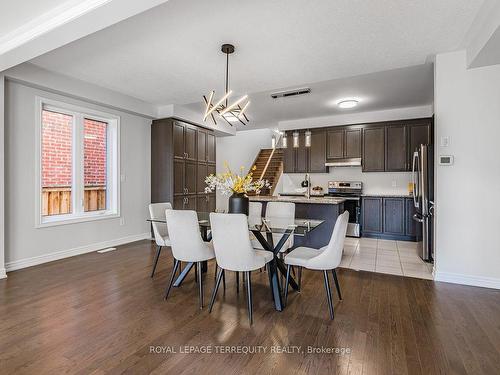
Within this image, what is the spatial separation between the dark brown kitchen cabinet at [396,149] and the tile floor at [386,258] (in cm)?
154

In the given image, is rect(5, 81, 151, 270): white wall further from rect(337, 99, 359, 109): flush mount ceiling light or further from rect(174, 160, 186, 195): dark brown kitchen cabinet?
rect(337, 99, 359, 109): flush mount ceiling light

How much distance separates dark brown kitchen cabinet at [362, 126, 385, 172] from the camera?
19.6ft

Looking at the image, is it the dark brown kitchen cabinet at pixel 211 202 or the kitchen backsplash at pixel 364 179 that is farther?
the dark brown kitchen cabinet at pixel 211 202

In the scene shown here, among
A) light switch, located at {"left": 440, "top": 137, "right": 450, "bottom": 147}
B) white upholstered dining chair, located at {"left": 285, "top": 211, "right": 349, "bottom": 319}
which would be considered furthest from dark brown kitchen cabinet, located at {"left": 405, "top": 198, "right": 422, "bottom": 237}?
white upholstered dining chair, located at {"left": 285, "top": 211, "right": 349, "bottom": 319}

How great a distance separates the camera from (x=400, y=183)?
19.9ft

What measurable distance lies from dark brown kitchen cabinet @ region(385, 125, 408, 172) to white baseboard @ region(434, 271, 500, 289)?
2988 millimetres

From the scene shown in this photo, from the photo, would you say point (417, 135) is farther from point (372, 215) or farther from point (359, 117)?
point (372, 215)

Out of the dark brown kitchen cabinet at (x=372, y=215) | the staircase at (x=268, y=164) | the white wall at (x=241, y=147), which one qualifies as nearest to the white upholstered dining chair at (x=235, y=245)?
the dark brown kitchen cabinet at (x=372, y=215)

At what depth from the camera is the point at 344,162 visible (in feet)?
20.6

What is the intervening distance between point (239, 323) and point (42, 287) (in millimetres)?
2291

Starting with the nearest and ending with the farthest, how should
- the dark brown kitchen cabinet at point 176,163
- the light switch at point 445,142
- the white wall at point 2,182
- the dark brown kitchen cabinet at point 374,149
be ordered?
the light switch at point 445,142, the white wall at point 2,182, the dark brown kitchen cabinet at point 176,163, the dark brown kitchen cabinet at point 374,149

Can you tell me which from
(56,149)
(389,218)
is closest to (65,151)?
(56,149)

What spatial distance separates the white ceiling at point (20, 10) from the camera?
230 centimetres

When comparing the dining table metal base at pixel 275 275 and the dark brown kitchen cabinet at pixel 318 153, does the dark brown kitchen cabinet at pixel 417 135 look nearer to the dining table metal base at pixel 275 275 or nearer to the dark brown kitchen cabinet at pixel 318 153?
the dark brown kitchen cabinet at pixel 318 153
